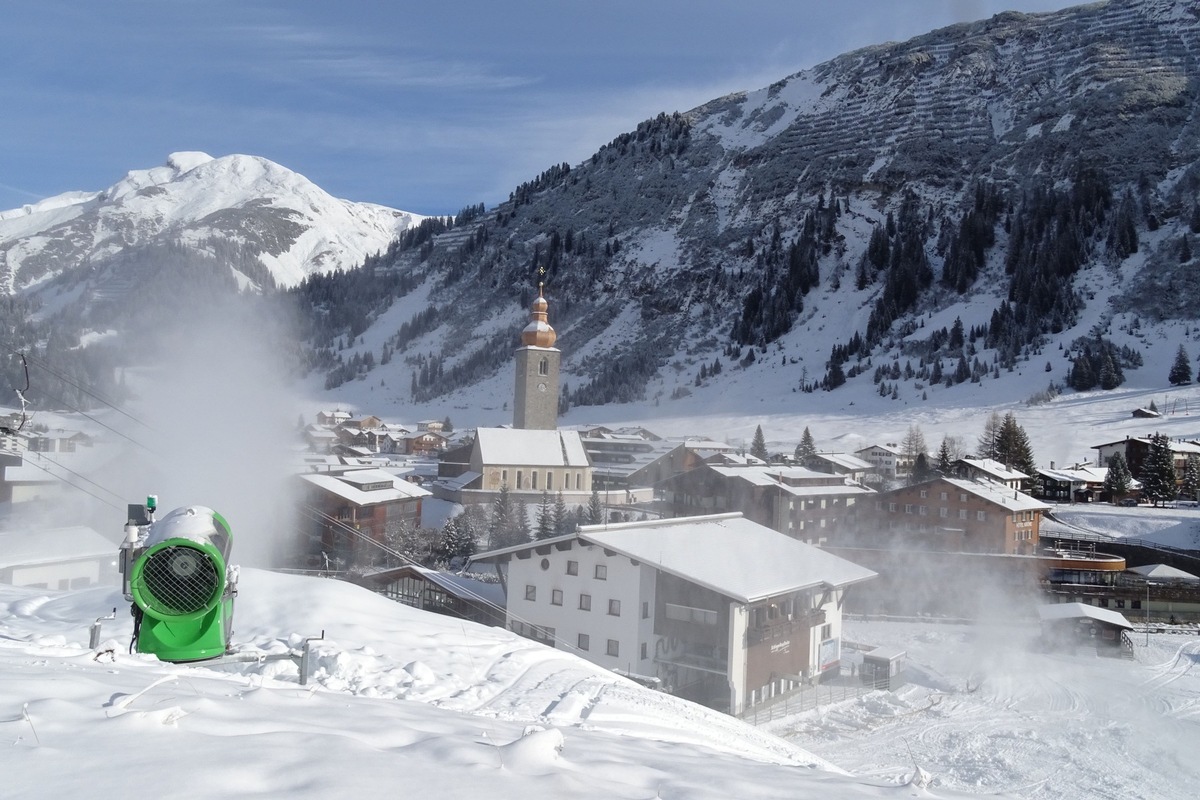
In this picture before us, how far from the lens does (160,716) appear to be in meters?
4.06

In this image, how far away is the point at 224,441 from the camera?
29078 mm

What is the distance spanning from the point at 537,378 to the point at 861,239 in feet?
262

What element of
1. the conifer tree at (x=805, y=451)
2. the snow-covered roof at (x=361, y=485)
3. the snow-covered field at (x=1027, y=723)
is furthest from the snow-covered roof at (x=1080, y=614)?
the snow-covered roof at (x=361, y=485)

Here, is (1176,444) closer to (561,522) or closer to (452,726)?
(561,522)

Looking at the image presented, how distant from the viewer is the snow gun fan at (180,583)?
5629mm

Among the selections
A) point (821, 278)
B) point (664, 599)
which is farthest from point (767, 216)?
point (664, 599)

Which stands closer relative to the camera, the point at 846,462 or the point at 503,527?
the point at 503,527

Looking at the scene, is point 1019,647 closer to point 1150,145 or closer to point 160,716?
point 160,716

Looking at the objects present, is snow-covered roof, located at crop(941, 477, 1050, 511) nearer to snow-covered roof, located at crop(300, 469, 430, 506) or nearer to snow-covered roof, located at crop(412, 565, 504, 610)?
snow-covered roof, located at crop(412, 565, 504, 610)

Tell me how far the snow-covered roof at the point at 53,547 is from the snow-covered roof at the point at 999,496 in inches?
1430

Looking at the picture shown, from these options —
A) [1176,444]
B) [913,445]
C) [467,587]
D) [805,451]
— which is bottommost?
[467,587]

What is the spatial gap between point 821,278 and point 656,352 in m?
28.4

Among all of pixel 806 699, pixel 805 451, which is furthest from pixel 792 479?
pixel 806 699

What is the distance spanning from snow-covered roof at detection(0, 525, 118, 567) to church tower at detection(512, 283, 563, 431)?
41.9 meters
